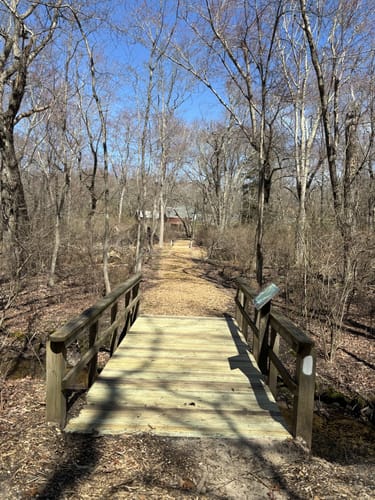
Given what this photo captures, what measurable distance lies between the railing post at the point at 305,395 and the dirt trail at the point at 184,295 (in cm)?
549

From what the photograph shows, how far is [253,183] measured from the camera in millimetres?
38406

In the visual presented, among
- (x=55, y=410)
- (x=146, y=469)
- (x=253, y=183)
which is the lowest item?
(x=146, y=469)

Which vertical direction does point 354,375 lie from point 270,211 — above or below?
below

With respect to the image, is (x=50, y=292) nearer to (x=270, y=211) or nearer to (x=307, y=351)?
(x=307, y=351)

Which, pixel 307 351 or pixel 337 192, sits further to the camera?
pixel 337 192

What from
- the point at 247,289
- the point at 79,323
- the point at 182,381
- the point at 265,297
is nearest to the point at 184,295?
the point at 247,289

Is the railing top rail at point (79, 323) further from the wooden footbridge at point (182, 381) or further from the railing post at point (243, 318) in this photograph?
the railing post at point (243, 318)

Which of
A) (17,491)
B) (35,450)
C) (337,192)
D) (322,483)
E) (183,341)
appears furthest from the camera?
(337,192)

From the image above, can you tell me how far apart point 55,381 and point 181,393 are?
4.65 ft

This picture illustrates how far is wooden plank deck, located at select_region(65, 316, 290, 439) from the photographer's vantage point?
330 centimetres

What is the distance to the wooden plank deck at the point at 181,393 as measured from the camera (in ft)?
10.8

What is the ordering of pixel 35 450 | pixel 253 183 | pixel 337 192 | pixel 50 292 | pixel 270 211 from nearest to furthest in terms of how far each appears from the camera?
pixel 35 450 → pixel 337 192 → pixel 50 292 → pixel 270 211 → pixel 253 183

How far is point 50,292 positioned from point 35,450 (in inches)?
317

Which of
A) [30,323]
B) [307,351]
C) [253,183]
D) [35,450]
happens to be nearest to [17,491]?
[35,450]
